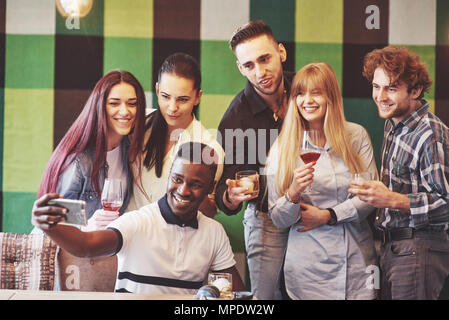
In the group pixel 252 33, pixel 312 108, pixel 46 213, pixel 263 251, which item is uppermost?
pixel 252 33

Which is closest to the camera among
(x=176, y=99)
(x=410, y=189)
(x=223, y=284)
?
(x=223, y=284)

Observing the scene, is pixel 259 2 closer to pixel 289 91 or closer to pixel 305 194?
pixel 289 91

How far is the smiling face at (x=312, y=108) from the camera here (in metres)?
3.21

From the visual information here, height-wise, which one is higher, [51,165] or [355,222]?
[51,165]

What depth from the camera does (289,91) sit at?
3250 mm

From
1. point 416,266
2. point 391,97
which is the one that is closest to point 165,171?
point 391,97

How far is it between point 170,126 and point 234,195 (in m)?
0.65

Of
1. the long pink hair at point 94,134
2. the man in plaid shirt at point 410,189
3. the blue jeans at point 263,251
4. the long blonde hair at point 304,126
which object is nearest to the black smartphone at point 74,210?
the long pink hair at point 94,134

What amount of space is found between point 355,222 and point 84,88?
2.05 metres

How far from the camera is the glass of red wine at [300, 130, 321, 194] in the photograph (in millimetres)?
3131

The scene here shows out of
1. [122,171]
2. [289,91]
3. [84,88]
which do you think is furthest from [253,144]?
[84,88]

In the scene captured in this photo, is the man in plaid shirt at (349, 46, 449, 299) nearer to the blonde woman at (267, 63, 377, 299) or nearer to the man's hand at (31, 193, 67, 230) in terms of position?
the blonde woman at (267, 63, 377, 299)

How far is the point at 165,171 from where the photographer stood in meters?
3.21

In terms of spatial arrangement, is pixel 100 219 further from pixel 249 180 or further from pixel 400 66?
pixel 400 66
